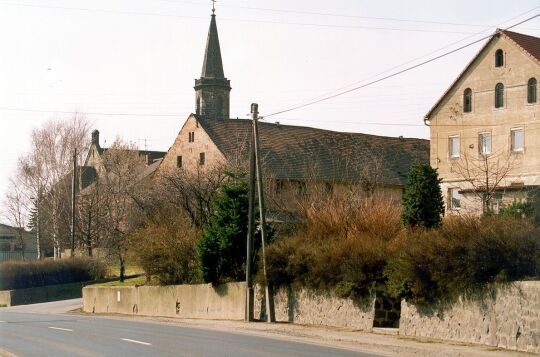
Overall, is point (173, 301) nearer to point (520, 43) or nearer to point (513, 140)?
point (513, 140)

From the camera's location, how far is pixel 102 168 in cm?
7375

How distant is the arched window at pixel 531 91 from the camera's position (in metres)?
45.3

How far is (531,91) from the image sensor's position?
45.5m

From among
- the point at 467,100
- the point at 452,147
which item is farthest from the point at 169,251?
the point at 467,100

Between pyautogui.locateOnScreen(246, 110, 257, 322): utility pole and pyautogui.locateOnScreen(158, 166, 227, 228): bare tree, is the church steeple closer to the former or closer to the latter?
pyautogui.locateOnScreen(158, 166, 227, 228): bare tree

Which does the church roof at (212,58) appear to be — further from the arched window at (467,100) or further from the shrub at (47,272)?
the arched window at (467,100)

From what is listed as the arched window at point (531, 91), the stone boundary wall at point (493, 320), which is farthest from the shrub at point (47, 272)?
the stone boundary wall at point (493, 320)

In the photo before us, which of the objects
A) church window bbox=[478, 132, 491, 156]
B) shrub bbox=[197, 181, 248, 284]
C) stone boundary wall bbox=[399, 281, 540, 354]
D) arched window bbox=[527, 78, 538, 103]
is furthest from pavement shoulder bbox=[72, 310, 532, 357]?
arched window bbox=[527, 78, 538, 103]

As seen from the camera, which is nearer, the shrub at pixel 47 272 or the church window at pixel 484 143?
the church window at pixel 484 143

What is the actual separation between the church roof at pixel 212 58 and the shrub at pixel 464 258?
3146 inches

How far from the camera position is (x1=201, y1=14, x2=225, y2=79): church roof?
101m

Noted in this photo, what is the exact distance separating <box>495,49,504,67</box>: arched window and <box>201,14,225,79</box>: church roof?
57873 mm

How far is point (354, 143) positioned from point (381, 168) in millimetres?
4647

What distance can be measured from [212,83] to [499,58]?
58.1 meters
